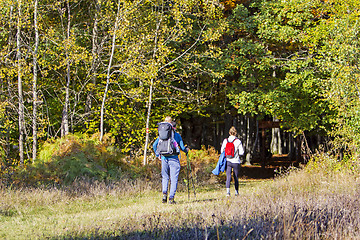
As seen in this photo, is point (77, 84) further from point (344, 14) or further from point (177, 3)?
point (344, 14)

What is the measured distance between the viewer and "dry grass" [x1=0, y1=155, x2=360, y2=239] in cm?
612

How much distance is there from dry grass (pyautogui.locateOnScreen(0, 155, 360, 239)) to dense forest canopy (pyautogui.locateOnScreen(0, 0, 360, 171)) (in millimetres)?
5157

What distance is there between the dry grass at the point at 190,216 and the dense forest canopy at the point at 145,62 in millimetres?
5157

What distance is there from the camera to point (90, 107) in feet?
63.2

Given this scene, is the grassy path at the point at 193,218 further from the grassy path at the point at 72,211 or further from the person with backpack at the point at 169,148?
the person with backpack at the point at 169,148

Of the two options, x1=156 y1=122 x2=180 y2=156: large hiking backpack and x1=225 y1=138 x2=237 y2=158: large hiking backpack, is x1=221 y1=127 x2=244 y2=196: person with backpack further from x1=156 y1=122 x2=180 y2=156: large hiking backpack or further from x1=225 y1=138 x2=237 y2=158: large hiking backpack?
x1=156 y1=122 x2=180 y2=156: large hiking backpack

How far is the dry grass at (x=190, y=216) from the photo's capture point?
612 cm

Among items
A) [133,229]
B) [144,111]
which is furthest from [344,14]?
[133,229]

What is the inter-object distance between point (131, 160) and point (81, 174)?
3304 mm

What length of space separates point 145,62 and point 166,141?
300 inches

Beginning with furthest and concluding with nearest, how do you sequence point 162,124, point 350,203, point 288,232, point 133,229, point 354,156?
point 354,156 → point 162,124 → point 350,203 → point 133,229 → point 288,232

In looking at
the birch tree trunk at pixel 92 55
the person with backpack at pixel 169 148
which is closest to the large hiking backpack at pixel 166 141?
the person with backpack at pixel 169 148

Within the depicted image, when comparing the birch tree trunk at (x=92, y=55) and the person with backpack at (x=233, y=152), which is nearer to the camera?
the person with backpack at (x=233, y=152)

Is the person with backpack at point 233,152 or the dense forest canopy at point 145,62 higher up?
the dense forest canopy at point 145,62
